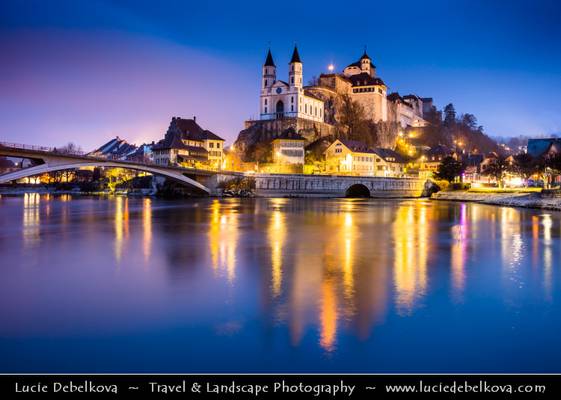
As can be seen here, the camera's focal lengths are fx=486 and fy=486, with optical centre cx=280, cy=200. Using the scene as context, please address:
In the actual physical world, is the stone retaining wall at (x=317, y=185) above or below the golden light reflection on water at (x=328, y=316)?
above

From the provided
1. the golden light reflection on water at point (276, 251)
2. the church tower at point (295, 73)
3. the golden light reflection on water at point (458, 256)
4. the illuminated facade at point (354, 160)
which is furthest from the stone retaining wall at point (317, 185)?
the golden light reflection on water at point (458, 256)

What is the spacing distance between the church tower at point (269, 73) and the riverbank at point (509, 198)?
42746 mm

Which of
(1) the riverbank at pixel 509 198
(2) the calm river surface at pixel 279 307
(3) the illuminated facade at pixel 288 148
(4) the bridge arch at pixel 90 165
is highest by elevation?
(3) the illuminated facade at pixel 288 148

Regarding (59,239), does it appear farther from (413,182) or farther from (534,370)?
(413,182)

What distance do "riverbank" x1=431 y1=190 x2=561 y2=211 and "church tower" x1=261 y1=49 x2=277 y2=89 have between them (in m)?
42.7

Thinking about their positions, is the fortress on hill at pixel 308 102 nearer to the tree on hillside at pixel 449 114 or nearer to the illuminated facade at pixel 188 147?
the illuminated facade at pixel 188 147

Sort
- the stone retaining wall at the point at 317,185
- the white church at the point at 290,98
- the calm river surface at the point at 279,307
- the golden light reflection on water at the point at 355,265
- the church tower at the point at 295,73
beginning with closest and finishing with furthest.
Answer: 1. the calm river surface at the point at 279,307
2. the golden light reflection on water at the point at 355,265
3. the stone retaining wall at the point at 317,185
4. the white church at the point at 290,98
5. the church tower at the point at 295,73

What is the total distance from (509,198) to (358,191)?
3506cm

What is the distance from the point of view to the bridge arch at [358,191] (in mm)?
85562

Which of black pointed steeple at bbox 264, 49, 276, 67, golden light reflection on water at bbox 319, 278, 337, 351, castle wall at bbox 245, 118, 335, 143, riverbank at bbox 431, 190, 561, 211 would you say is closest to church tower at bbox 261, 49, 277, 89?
black pointed steeple at bbox 264, 49, 276, 67

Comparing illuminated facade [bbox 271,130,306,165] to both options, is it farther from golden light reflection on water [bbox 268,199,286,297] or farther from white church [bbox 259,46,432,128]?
golden light reflection on water [bbox 268,199,286,297]

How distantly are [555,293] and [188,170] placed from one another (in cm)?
5739
